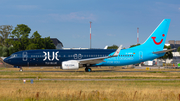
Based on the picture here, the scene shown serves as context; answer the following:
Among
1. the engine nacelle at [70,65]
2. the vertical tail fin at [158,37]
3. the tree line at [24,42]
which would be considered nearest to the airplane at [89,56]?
the vertical tail fin at [158,37]

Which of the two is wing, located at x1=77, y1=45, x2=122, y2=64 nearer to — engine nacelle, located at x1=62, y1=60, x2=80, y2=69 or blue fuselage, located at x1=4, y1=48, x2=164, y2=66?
blue fuselage, located at x1=4, y1=48, x2=164, y2=66

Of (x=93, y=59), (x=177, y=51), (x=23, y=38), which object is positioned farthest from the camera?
(x=177, y=51)

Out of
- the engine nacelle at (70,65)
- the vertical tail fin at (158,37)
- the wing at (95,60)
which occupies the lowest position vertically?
the engine nacelle at (70,65)

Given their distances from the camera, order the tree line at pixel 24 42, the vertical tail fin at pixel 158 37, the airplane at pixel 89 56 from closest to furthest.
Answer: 1. the airplane at pixel 89 56
2. the vertical tail fin at pixel 158 37
3. the tree line at pixel 24 42

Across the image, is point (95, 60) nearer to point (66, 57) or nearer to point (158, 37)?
point (66, 57)

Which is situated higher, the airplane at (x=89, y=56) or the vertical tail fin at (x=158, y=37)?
the vertical tail fin at (x=158, y=37)

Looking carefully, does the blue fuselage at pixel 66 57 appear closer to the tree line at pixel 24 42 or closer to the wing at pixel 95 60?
the wing at pixel 95 60

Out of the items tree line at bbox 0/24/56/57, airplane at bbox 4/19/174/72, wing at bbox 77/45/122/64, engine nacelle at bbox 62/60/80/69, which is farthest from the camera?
tree line at bbox 0/24/56/57

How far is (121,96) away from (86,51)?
27.4 m

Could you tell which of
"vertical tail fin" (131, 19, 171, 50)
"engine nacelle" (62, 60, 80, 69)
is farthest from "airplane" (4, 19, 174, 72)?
"engine nacelle" (62, 60, 80, 69)

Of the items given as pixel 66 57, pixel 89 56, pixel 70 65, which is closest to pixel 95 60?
pixel 89 56

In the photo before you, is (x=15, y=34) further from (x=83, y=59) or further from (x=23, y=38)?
(x=83, y=59)

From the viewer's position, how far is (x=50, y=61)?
39.2m

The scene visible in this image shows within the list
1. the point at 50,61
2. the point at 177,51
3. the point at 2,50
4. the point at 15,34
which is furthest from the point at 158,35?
the point at 177,51
